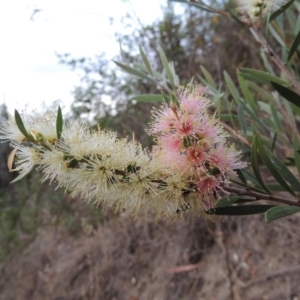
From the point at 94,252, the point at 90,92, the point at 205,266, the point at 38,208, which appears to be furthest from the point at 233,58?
the point at 38,208

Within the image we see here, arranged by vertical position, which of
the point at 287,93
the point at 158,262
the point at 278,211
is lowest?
the point at 278,211

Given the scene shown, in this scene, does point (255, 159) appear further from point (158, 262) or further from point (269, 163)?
point (158, 262)

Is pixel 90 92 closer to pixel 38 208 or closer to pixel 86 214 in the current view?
pixel 86 214

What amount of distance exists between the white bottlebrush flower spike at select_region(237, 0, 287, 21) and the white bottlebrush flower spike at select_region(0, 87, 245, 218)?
357mm

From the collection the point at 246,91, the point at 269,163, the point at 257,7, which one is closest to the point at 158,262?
the point at 246,91

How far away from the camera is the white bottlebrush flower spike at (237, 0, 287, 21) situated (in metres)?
0.88

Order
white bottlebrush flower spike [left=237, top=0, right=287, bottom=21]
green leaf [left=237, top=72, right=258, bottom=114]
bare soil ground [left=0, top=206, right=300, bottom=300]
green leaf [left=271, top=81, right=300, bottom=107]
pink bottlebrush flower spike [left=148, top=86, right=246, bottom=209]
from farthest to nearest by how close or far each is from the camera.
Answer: bare soil ground [left=0, top=206, right=300, bottom=300]
green leaf [left=237, top=72, right=258, bottom=114]
white bottlebrush flower spike [left=237, top=0, right=287, bottom=21]
green leaf [left=271, top=81, right=300, bottom=107]
pink bottlebrush flower spike [left=148, top=86, right=246, bottom=209]

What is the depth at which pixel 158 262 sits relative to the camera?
3484mm

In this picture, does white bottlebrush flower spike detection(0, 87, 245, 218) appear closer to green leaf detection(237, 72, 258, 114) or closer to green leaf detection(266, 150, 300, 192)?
green leaf detection(266, 150, 300, 192)

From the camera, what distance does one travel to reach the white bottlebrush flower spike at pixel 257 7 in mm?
876

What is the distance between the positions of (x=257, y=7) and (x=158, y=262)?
2.86m

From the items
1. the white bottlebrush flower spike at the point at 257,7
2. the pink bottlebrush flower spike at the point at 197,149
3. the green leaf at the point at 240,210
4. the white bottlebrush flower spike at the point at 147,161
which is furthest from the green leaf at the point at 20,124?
the white bottlebrush flower spike at the point at 257,7

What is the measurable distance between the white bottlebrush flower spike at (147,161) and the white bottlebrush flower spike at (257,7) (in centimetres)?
36

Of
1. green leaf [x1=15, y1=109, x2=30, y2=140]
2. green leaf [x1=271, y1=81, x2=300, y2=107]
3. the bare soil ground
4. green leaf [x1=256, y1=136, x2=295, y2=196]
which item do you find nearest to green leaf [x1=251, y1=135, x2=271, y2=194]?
green leaf [x1=256, y1=136, x2=295, y2=196]
